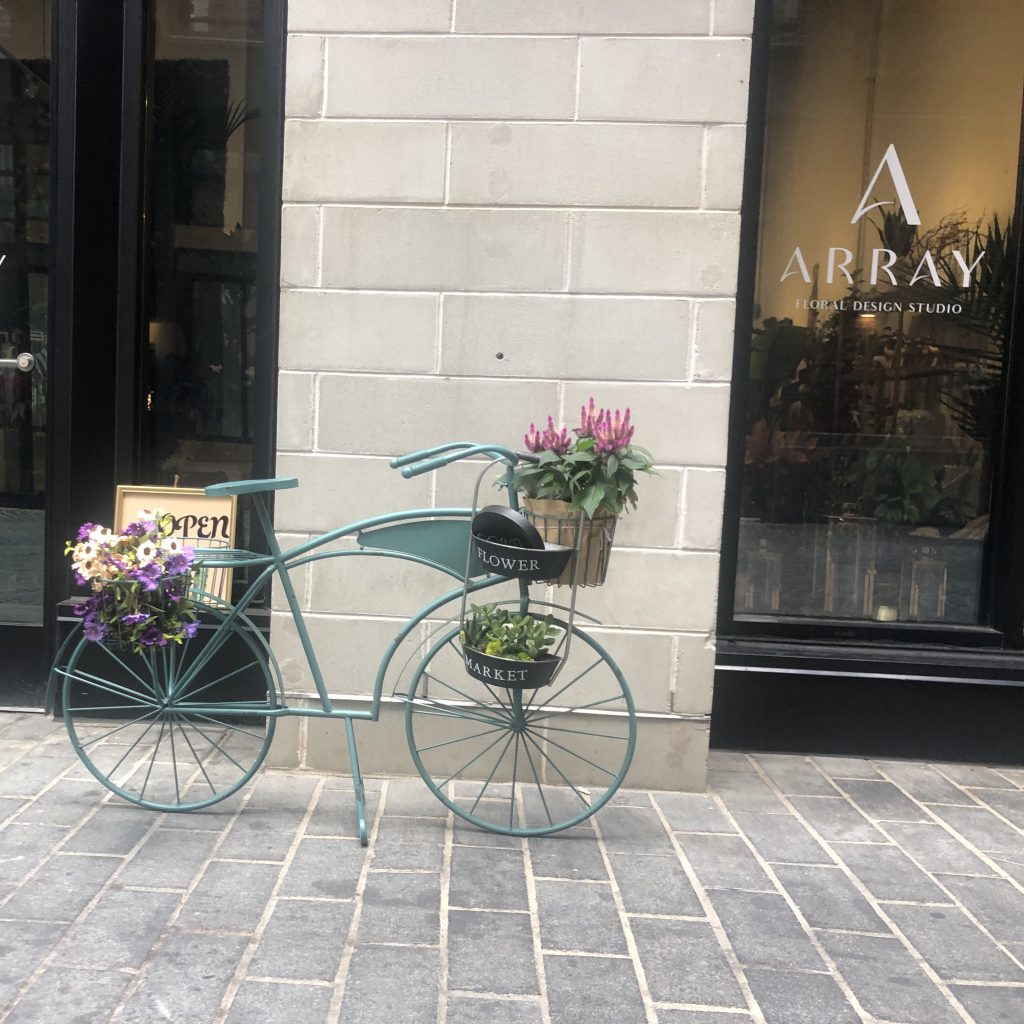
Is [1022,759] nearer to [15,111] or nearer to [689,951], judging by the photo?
[689,951]

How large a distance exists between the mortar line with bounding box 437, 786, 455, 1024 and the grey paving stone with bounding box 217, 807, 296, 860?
20.3 inches

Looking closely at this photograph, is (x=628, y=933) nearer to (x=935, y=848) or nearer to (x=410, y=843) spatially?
(x=410, y=843)

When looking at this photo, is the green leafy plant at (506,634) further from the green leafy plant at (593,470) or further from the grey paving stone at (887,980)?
the grey paving stone at (887,980)

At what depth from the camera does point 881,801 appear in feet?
13.8

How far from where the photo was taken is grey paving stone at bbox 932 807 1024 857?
3.79 m

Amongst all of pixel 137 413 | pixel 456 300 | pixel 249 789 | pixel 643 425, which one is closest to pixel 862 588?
pixel 643 425

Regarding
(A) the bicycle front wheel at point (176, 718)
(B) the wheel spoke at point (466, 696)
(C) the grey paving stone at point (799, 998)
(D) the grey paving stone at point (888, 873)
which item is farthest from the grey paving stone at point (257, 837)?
(D) the grey paving stone at point (888, 873)

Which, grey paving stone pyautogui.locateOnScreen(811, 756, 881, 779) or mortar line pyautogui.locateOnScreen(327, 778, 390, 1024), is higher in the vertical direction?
grey paving stone pyautogui.locateOnScreen(811, 756, 881, 779)

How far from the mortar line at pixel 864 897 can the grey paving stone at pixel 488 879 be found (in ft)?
2.69

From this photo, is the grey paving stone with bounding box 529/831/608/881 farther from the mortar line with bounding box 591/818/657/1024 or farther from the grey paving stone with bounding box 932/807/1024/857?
the grey paving stone with bounding box 932/807/1024/857

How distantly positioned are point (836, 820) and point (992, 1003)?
122 cm

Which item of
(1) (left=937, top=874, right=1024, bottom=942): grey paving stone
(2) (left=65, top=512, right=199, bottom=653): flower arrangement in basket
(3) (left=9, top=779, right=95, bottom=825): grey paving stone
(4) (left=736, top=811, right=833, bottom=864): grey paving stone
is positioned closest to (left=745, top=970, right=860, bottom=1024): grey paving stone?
(1) (left=937, top=874, right=1024, bottom=942): grey paving stone

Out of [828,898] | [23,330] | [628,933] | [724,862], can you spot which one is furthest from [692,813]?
[23,330]

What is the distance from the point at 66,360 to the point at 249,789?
6.79 ft
